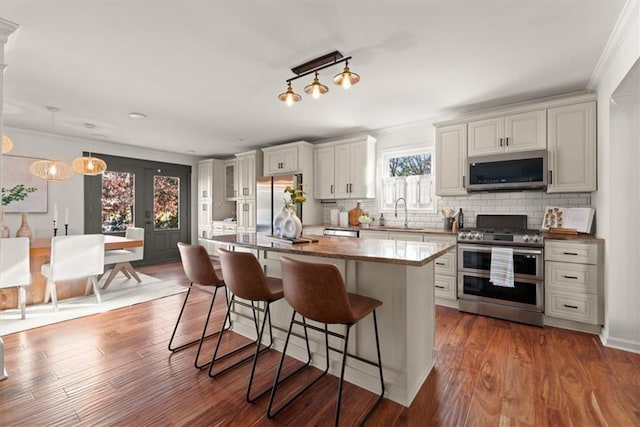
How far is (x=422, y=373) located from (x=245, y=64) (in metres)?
2.88

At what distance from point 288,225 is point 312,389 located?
1.27 metres

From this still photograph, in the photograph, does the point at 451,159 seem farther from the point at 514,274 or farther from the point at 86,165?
the point at 86,165

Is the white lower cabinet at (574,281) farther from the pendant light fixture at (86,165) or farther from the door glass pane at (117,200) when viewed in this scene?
the door glass pane at (117,200)

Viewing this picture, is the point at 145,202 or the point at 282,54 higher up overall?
the point at 282,54

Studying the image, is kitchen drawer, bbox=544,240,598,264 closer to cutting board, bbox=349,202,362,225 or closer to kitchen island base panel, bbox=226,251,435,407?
kitchen island base panel, bbox=226,251,435,407

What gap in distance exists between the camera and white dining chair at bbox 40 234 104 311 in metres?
3.35

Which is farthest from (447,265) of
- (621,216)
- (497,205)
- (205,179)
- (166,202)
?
(166,202)

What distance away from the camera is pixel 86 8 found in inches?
74.6

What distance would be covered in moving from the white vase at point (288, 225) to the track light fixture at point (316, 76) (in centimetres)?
94

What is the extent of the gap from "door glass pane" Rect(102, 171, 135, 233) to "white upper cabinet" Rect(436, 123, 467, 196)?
5.90m

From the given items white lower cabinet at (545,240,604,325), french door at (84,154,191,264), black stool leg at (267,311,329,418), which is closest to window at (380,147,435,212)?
white lower cabinet at (545,240,604,325)

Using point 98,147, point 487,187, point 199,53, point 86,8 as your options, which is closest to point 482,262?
point 487,187

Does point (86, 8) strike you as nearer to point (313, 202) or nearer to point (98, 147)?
point (313, 202)

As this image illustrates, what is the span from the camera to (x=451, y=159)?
3.80 m
